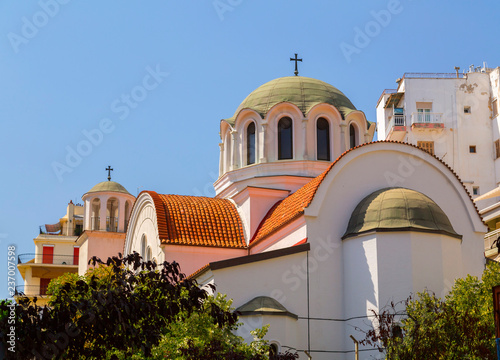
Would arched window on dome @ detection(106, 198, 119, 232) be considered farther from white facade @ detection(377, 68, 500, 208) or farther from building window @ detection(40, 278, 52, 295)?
white facade @ detection(377, 68, 500, 208)

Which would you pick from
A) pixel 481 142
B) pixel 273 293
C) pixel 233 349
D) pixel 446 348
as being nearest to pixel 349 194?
pixel 273 293

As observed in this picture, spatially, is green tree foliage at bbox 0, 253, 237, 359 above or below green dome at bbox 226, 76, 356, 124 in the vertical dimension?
below

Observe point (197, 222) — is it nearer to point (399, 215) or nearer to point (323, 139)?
point (323, 139)

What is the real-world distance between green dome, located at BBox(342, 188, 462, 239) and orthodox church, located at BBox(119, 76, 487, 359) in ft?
0.13

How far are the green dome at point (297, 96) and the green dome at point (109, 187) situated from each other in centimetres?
1209

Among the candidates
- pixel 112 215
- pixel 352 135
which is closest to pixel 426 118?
pixel 352 135

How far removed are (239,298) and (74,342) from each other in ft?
28.1

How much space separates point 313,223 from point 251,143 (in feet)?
23.8

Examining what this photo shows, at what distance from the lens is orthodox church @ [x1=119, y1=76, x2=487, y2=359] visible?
64.8 ft

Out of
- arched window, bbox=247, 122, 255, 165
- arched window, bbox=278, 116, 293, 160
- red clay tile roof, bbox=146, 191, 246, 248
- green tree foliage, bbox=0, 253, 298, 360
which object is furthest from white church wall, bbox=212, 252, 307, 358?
arched window, bbox=247, 122, 255, 165

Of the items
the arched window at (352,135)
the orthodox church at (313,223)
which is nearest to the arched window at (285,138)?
the orthodox church at (313,223)

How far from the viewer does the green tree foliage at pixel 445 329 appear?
16.5 m

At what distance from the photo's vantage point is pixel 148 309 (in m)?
12.5

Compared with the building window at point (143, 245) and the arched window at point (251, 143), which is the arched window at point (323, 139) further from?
the building window at point (143, 245)
